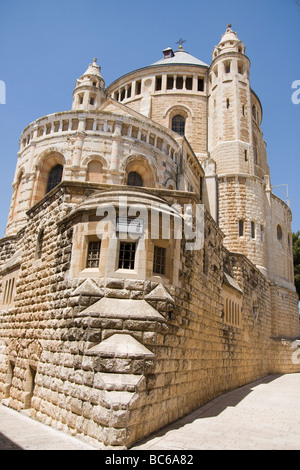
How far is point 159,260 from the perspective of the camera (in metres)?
8.08

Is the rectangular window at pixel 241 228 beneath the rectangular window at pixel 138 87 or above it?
beneath

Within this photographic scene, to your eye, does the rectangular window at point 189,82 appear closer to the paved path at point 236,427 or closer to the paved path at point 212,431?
the paved path at point 236,427

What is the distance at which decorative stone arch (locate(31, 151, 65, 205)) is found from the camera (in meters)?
17.8

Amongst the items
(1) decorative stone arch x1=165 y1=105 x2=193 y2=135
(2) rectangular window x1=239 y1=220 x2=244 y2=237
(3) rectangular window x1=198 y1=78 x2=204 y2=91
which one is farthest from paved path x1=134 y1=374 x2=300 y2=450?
(3) rectangular window x1=198 y1=78 x2=204 y2=91

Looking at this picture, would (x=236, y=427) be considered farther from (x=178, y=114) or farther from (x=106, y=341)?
(x=178, y=114)

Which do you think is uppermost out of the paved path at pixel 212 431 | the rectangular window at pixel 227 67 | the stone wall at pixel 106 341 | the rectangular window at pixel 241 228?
the rectangular window at pixel 227 67

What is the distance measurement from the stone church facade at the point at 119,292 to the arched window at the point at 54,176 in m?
0.07

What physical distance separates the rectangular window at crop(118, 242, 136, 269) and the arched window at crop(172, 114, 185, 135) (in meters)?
25.4

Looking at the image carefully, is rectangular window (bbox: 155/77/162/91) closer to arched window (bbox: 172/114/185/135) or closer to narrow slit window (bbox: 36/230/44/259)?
arched window (bbox: 172/114/185/135)

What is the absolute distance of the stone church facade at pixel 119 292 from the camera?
688 cm

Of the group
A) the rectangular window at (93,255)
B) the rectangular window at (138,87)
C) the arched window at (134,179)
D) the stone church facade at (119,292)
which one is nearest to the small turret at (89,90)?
the rectangular window at (138,87)

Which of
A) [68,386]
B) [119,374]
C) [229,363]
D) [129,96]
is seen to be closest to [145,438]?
[119,374]

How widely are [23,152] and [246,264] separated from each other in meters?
13.4

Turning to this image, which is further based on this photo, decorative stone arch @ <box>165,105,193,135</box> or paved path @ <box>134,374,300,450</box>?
decorative stone arch @ <box>165,105,193,135</box>
